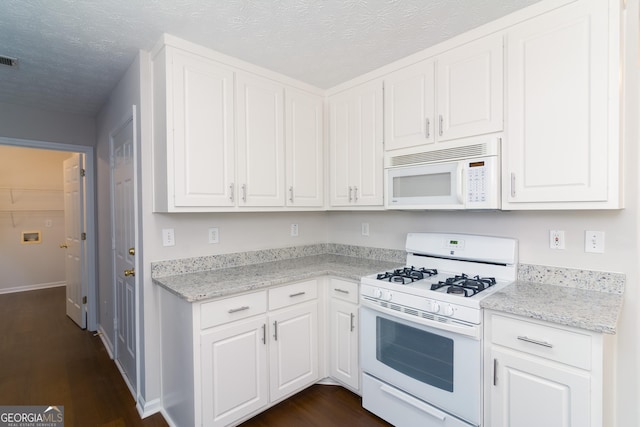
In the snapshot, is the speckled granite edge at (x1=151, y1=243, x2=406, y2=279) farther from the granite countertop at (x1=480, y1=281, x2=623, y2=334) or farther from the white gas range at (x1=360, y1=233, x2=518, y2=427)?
the granite countertop at (x1=480, y1=281, x2=623, y2=334)

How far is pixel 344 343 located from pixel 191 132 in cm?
179

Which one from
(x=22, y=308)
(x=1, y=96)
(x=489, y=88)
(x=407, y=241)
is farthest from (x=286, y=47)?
(x=22, y=308)

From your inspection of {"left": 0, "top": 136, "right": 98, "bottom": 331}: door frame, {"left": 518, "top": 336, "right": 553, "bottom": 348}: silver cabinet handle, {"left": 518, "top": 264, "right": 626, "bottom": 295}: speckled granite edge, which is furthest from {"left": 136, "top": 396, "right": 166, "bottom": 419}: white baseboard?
{"left": 518, "top": 264, "right": 626, "bottom": 295}: speckled granite edge

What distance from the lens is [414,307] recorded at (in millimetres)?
1786

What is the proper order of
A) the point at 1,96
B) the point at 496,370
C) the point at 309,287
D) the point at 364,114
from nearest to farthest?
the point at 496,370 < the point at 309,287 < the point at 364,114 < the point at 1,96

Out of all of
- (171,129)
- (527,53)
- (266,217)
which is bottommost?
(266,217)

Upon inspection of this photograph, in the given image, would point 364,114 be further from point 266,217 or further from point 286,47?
point 266,217

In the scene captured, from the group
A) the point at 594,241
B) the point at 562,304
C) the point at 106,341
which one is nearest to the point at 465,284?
the point at 562,304

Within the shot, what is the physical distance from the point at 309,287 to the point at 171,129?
1.40 meters

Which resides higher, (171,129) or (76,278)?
(171,129)

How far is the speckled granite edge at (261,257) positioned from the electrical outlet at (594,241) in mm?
1174

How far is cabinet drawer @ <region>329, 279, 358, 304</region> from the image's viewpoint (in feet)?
7.31

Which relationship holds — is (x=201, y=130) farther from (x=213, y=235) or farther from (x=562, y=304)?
(x=562, y=304)

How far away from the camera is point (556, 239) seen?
1858 mm
